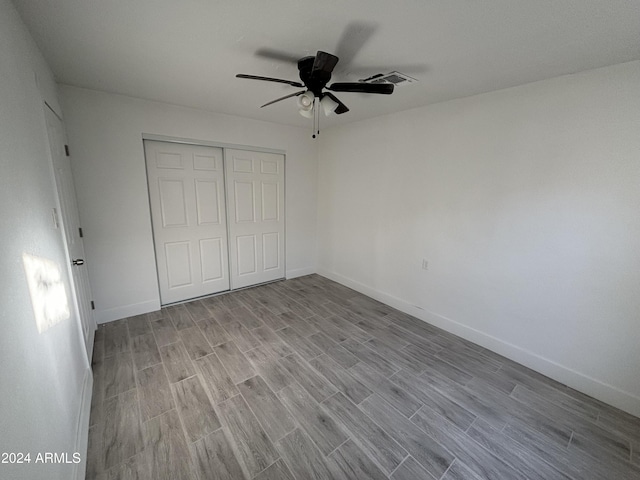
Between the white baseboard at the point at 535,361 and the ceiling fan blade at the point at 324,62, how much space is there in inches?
107

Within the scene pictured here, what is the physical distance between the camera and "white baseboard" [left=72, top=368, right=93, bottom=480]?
1.36 metres

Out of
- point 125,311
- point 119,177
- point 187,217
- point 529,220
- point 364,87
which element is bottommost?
point 125,311

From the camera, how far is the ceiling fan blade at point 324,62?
1.51 meters

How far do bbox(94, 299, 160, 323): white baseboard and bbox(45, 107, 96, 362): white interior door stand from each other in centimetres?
14

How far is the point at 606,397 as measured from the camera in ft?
6.50

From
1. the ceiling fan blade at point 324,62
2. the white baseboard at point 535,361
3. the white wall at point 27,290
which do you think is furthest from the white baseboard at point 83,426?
the white baseboard at point 535,361

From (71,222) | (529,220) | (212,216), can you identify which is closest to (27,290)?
(71,222)

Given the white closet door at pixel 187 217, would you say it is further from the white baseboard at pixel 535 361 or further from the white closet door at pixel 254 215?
the white baseboard at pixel 535 361

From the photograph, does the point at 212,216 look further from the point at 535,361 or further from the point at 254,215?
the point at 535,361

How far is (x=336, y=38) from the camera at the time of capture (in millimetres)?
1582

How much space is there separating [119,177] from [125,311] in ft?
5.01

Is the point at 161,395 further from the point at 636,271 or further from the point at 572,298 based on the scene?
the point at 636,271

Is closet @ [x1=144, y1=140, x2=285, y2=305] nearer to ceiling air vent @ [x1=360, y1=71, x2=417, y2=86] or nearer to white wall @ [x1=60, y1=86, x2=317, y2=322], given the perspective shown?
white wall @ [x1=60, y1=86, x2=317, y2=322]

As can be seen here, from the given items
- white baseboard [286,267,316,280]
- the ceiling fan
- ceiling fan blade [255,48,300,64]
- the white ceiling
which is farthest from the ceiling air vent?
white baseboard [286,267,316,280]
